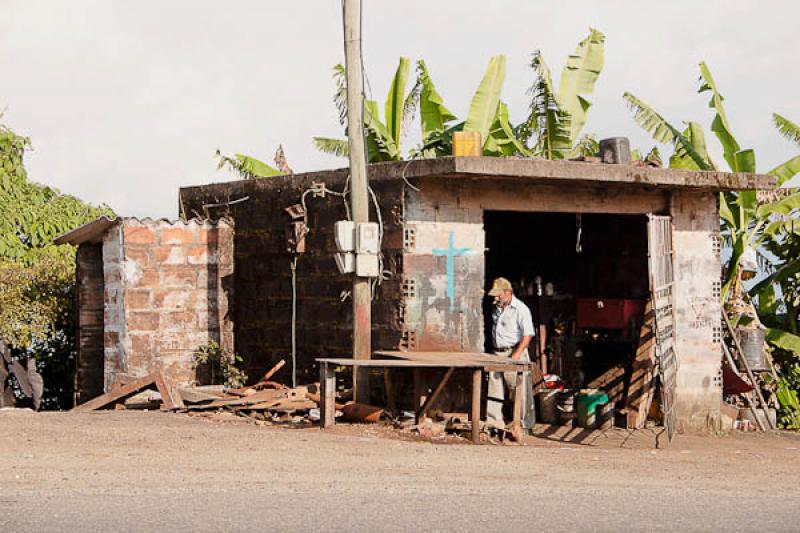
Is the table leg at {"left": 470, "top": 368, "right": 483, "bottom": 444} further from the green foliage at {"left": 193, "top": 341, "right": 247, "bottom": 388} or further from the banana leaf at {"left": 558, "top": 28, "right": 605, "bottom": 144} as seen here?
the banana leaf at {"left": 558, "top": 28, "right": 605, "bottom": 144}

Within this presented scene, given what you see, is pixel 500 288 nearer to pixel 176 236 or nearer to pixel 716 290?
pixel 716 290

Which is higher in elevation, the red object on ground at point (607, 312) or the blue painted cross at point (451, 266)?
the blue painted cross at point (451, 266)

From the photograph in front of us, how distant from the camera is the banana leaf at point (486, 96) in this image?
713 inches

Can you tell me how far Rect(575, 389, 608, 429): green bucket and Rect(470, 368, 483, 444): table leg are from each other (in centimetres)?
340

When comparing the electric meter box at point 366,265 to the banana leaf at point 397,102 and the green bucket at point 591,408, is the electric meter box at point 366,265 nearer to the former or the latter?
the green bucket at point 591,408

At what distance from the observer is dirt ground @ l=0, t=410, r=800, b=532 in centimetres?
798

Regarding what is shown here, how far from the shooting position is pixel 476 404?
42.2ft

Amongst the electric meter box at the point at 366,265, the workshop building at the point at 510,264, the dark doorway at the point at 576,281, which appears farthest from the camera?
the dark doorway at the point at 576,281

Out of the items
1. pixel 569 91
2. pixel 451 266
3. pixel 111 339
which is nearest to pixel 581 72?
pixel 569 91

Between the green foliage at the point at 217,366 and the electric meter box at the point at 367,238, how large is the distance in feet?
11.4

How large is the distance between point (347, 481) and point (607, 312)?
8.35 metres

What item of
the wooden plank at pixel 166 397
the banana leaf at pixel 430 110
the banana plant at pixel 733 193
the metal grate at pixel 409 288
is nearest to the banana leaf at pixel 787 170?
the banana plant at pixel 733 193

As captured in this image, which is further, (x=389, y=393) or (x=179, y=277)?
(x=179, y=277)

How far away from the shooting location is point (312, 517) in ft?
26.2
